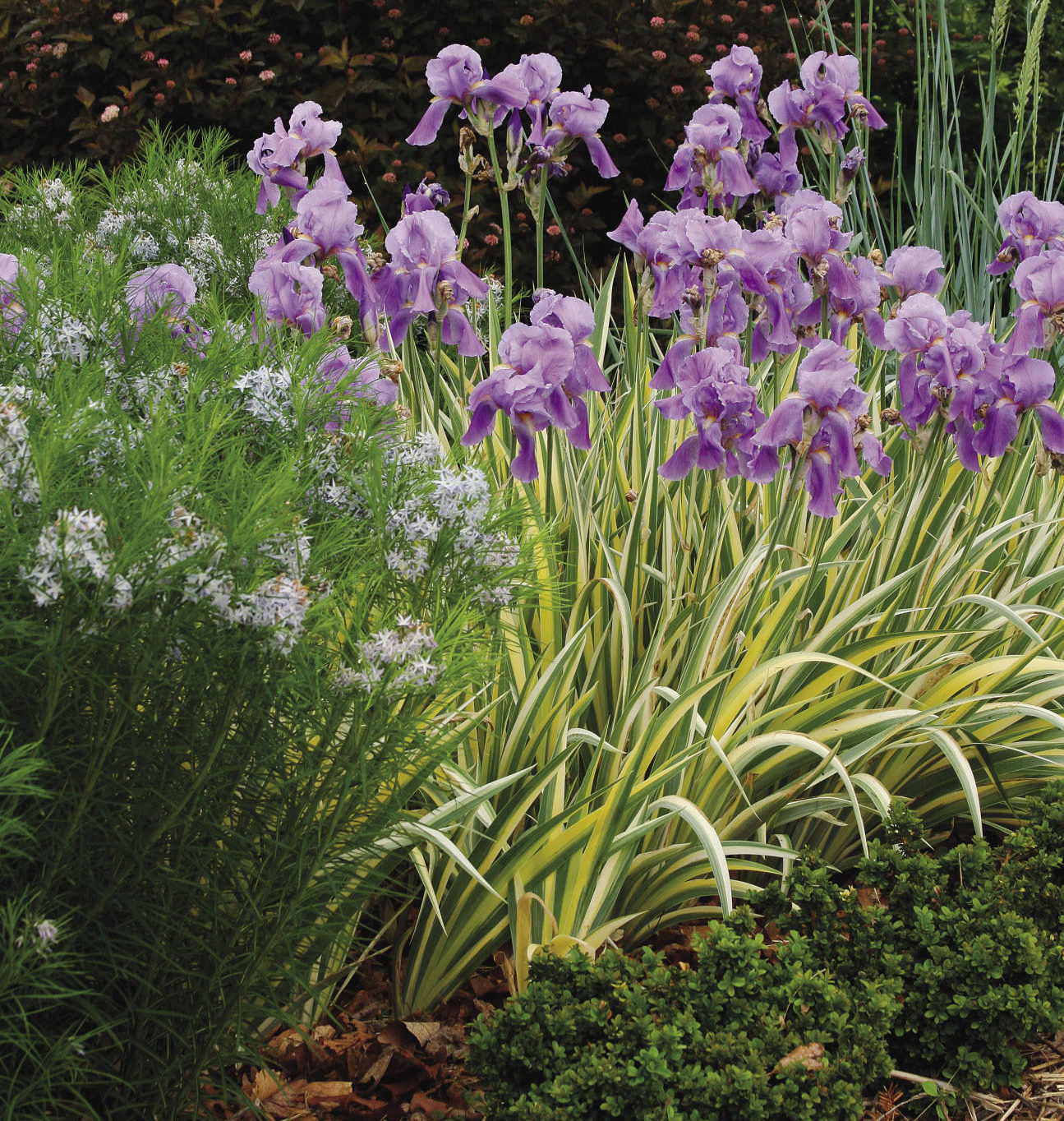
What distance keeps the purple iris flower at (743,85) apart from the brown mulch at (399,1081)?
1860 mm

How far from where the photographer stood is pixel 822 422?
1.83 meters

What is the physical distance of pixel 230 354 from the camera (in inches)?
62.1

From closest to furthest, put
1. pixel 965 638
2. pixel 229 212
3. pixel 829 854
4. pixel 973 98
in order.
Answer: pixel 829 854 < pixel 965 638 < pixel 229 212 < pixel 973 98

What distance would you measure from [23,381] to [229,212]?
6.79 feet

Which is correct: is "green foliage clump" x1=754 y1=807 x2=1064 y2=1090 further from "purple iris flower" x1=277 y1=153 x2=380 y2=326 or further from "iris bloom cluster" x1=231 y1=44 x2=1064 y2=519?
"purple iris flower" x1=277 y1=153 x2=380 y2=326

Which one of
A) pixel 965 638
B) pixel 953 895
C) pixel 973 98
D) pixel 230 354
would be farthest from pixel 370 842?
pixel 973 98

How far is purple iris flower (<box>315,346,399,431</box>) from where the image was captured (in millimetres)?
1539

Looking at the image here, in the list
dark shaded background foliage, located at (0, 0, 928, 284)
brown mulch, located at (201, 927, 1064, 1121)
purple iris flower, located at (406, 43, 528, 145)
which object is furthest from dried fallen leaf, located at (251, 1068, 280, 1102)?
dark shaded background foliage, located at (0, 0, 928, 284)

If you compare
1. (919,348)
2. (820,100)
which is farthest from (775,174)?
(919,348)

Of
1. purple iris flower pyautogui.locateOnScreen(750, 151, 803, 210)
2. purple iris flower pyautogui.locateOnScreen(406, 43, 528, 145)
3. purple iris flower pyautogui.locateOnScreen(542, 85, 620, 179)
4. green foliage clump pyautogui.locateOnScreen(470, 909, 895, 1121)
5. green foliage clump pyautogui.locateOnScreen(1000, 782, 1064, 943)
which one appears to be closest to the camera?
green foliage clump pyautogui.locateOnScreen(470, 909, 895, 1121)

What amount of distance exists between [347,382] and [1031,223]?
1.46 metres

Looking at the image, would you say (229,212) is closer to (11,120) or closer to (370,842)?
(11,120)

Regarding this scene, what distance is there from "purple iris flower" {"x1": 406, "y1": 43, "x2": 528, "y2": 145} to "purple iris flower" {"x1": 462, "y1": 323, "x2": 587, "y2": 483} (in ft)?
2.43

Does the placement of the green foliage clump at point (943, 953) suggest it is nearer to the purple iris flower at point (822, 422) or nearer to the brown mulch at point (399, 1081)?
the brown mulch at point (399, 1081)
